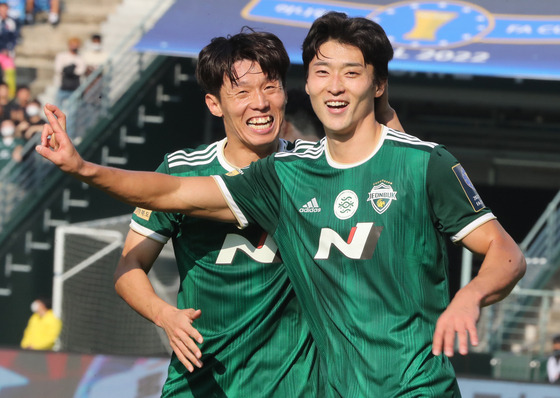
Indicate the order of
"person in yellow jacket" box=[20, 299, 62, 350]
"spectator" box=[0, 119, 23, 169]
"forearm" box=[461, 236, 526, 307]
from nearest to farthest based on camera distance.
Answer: "forearm" box=[461, 236, 526, 307] < "person in yellow jacket" box=[20, 299, 62, 350] < "spectator" box=[0, 119, 23, 169]

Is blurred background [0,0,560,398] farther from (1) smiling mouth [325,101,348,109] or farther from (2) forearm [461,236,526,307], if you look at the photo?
(2) forearm [461,236,526,307]

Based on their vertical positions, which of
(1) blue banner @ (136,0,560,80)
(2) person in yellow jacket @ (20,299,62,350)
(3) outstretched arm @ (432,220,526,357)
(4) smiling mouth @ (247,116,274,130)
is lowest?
(2) person in yellow jacket @ (20,299,62,350)

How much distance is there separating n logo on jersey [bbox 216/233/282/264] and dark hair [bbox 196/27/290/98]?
68 cm

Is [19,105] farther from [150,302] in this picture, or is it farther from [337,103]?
[337,103]

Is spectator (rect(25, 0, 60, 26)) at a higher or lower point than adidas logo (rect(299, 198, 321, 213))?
higher

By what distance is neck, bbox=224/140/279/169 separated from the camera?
400cm

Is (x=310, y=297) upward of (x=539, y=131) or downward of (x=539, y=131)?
downward

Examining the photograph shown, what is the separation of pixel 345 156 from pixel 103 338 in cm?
817

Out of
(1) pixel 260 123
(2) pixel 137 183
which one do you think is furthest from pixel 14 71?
(2) pixel 137 183

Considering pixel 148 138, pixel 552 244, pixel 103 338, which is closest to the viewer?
pixel 103 338

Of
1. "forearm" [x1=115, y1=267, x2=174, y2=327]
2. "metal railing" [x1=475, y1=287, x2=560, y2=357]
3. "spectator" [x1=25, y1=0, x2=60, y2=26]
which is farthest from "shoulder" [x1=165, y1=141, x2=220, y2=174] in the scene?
"spectator" [x1=25, y1=0, x2=60, y2=26]

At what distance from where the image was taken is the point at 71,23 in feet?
49.7

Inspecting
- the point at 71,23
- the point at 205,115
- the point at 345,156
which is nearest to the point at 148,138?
the point at 205,115

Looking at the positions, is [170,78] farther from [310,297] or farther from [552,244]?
[310,297]
